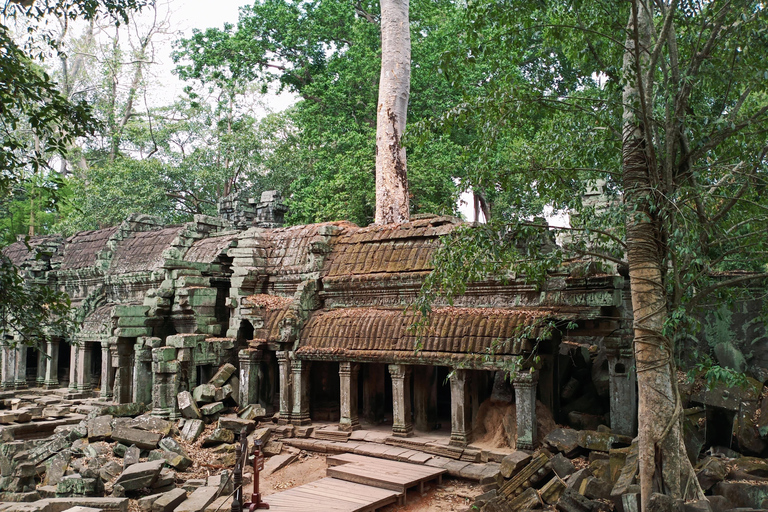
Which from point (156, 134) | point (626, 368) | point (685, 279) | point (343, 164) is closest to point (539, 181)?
point (685, 279)

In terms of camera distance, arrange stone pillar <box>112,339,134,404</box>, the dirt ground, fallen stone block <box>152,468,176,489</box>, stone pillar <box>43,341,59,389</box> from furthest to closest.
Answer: stone pillar <box>43,341,59,389</box> < stone pillar <box>112,339,134,404</box> < fallen stone block <box>152,468,176,489</box> < the dirt ground

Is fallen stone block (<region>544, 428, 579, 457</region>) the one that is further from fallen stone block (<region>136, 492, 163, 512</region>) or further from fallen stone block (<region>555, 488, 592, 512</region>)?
fallen stone block (<region>136, 492, 163, 512</region>)

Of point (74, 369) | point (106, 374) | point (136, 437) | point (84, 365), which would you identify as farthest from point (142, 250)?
point (136, 437)

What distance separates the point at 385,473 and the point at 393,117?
38.9 ft

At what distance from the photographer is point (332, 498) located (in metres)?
9.50

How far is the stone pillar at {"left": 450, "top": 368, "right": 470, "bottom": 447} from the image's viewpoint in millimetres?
11195

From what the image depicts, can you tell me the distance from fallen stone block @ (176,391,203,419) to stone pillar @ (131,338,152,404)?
2.18 metres

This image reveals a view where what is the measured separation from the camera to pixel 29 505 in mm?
8930

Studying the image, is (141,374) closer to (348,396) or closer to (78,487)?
(348,396)

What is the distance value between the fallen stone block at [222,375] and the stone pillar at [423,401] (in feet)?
15.8

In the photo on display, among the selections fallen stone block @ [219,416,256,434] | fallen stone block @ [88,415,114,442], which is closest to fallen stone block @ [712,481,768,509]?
fallen stone block @ [219,416,256,434]

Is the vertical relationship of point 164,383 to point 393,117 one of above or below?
below

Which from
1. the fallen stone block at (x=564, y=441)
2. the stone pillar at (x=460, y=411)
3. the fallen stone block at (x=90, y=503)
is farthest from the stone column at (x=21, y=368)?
the fallen stone block at (x=564, y=441)

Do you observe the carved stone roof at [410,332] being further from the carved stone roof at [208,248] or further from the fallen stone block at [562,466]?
the carved stone roof at [208,248]
